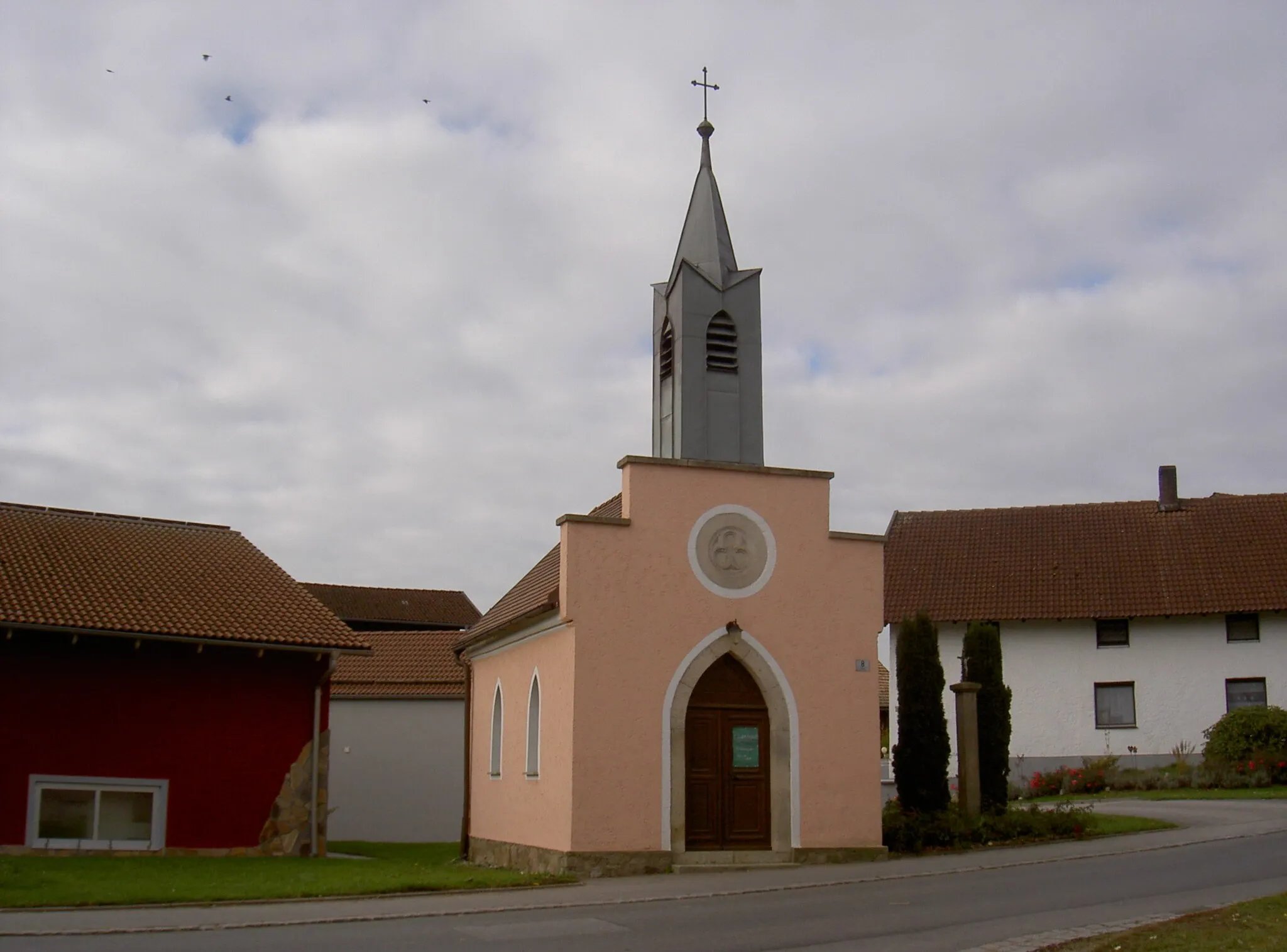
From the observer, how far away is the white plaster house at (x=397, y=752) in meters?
32.0

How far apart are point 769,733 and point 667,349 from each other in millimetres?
6454

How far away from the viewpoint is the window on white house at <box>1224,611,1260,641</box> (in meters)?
34.6

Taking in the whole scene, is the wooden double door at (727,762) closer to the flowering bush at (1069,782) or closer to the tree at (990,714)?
the tree at (990,714)

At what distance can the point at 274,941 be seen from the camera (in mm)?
11617

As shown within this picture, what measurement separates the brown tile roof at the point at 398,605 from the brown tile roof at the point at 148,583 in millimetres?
32252

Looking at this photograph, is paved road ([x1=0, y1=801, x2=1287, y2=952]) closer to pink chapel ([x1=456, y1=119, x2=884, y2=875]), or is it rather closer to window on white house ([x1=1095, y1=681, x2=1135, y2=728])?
pink chapel ([x1=456, y1=119, x2=884, y2=875])

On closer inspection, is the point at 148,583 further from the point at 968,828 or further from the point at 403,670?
the point at 968,828

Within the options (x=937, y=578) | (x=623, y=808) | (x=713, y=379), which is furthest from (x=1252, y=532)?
(x=623, y=808)

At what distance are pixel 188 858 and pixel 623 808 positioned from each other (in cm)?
732

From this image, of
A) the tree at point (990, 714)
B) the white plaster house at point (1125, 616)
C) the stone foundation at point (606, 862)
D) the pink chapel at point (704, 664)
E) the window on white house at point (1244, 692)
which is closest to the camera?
the stone foundation at point (606, 862)

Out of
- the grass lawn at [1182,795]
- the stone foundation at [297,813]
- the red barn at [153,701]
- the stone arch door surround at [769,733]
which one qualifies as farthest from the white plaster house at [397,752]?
the stone arch door surround at [769,733]

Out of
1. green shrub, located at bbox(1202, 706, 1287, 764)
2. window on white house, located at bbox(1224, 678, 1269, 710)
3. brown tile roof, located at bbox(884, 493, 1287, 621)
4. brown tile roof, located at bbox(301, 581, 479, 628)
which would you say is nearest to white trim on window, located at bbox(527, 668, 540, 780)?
brown tile roof, located at bbox(884, 493, 1287, 621)

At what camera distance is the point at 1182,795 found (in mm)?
28344

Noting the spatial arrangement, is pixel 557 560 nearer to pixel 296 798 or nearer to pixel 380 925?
pixel 296 798
